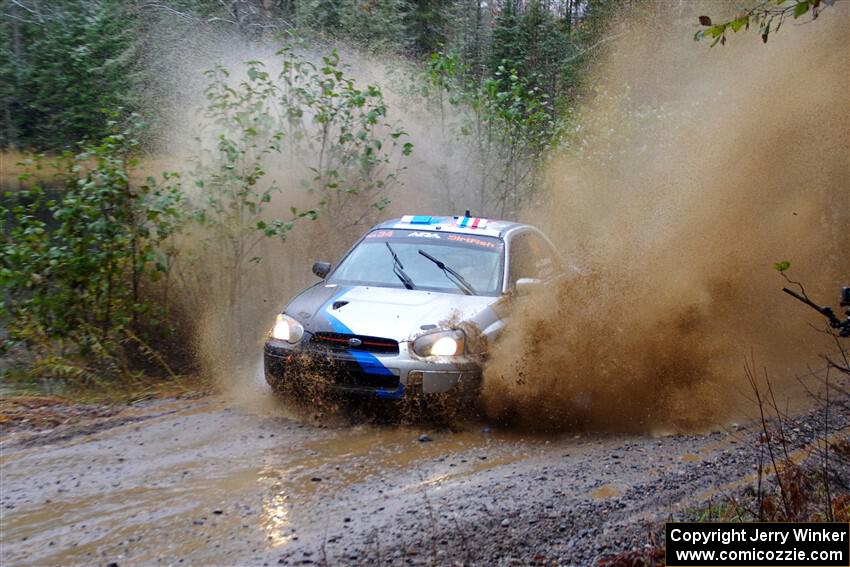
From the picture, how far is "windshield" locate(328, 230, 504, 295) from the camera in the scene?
7648 millimetres

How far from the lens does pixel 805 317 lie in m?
10.1

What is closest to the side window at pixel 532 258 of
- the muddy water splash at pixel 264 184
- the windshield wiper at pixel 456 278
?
the windshield wiper at pixel 456 278

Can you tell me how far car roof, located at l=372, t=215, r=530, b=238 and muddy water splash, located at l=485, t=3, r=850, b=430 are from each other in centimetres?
95

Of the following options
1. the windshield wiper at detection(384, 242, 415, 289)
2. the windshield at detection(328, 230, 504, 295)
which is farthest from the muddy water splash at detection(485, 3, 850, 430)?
the windshield wiper at detection(384, 242, 415, 289)

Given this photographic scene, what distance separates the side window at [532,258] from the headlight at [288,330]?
2.02m

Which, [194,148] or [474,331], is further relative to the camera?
[194,148]

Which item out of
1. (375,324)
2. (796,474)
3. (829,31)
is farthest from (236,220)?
(829,31)

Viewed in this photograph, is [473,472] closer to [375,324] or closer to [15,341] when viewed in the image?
[375,324]

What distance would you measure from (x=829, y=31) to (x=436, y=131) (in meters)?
5.90

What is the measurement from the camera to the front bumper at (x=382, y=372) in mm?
6520

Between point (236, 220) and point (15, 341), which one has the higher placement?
point (236, 220)

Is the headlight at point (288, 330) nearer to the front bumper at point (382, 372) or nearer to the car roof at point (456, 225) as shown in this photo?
the front bumper at point (382, 372)

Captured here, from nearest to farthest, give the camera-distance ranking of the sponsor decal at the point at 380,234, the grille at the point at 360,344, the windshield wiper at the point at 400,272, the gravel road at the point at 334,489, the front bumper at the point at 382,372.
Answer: the gravel road at the point at 334,489 < the front bumper at the point at 382,372 < the grille at the point at 360,344 < the windshield wiper at the point at 400,272 < the sponsor decal at the point at 380,234

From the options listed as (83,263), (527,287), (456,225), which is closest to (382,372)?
(527,287)
